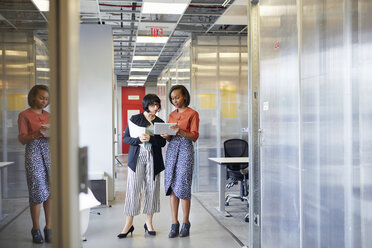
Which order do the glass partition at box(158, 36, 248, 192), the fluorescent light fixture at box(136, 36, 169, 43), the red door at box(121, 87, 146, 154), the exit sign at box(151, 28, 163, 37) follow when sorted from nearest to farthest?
the exit sign at box(151, 28, 163, 37)
the glass partition at box(158, 36, 248, 192)
the fluorescent light fixture at box(136, 36, 169, 43)
the red door at box(121, 87, 146, 154)

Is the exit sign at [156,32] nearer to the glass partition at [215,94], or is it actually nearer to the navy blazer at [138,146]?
the glass partition at [215,94]

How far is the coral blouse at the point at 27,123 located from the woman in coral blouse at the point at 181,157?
2.71 meters

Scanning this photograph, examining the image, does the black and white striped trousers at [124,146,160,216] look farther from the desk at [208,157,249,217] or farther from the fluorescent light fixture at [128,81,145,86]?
the fluorescent light fixture at [128,81,145,86]

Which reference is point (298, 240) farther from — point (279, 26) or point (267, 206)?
point (279, 26)

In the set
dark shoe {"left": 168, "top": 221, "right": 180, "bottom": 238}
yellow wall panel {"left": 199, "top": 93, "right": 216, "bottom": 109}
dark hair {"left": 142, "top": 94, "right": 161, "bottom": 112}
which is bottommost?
dark shoe {"left": 168, "top": 221, "right": 180, "bottom": 238}

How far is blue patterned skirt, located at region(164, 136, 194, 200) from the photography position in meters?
4.70

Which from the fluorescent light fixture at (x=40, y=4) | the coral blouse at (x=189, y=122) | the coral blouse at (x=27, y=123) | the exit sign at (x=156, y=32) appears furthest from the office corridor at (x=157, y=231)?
the exit sign at (x=156, y=32)

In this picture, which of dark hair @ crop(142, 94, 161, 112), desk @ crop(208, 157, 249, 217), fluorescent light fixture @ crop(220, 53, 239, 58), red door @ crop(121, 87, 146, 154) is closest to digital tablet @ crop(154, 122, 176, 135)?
dark hair @ crop(142, 94, 161, 112)

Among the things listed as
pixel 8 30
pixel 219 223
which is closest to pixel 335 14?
pixel 8 30

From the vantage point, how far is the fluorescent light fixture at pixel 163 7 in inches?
236

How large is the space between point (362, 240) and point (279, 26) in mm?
2002

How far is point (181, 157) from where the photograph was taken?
185 inches

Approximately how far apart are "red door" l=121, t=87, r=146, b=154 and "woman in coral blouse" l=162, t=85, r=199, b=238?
1496cm

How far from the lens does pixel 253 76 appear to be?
3.98 m
